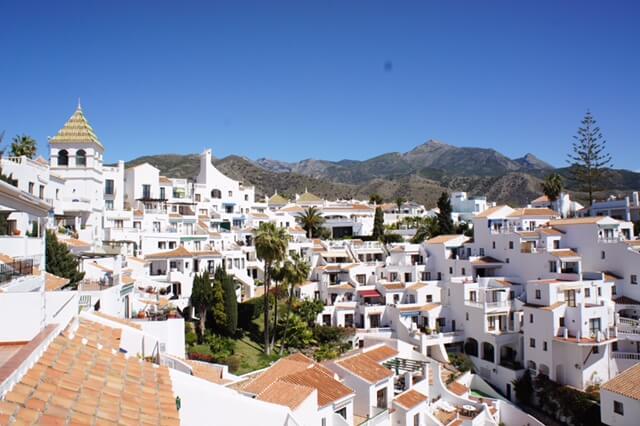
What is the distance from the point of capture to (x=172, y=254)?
42.0 metres

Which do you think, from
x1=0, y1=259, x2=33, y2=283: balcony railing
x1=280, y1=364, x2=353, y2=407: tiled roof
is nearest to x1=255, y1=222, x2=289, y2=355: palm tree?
x1=280, y1=364, x2=353, y2=407: tiled roof

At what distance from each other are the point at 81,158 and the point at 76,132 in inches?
85.8

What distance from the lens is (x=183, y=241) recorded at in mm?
46906

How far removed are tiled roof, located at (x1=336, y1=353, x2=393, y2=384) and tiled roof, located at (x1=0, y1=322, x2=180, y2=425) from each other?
17.8 meters

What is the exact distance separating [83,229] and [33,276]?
30.2 metres

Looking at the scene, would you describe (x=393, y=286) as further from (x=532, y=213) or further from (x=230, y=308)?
(x=532, y=213)

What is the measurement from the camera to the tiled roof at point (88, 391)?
5262mm

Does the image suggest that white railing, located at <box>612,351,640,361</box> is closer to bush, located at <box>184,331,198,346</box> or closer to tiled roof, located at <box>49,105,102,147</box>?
bush, located at <box>184,331,198,346</box>

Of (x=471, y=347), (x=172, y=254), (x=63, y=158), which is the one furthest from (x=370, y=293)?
(x=63, y=158)

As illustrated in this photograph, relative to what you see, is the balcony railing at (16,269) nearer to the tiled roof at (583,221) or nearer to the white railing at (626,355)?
the white railing at (626,355)

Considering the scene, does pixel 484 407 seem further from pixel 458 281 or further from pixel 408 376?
pixel 458 281

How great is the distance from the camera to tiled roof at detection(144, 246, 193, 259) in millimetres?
41438

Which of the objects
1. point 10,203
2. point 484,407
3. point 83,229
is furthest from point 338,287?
point 10,203

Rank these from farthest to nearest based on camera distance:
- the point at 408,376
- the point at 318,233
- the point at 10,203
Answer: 1. the point at 318,233
2. the point at 408,376
3. the point at 10,203
